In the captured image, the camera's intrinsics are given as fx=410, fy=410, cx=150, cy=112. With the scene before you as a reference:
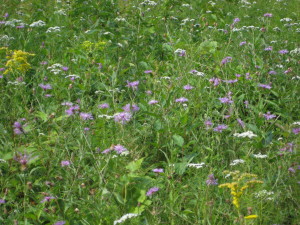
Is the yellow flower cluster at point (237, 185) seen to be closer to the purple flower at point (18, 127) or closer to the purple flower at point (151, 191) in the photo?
the purple flower at point (151, 191)

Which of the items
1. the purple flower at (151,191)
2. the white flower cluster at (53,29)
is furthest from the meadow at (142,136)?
the white flower cluster at (53,29)

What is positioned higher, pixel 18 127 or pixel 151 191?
pixel 18 127

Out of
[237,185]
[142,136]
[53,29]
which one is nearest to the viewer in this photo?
[237,185]

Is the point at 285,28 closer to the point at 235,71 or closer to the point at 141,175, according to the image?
the point at 235,71

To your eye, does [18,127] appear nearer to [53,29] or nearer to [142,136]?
[142,136]

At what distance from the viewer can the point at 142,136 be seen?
2791 mm

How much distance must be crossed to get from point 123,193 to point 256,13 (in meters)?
7.04

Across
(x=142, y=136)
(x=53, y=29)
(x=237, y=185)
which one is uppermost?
(x=237, y=185)

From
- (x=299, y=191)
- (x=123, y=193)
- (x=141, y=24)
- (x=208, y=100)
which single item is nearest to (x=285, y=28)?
(x=141, y=24)

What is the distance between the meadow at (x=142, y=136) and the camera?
1920mm

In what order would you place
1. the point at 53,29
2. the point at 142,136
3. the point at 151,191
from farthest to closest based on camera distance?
1. the point at 53,29
2. the point at 142,136
3. the point at 151,191

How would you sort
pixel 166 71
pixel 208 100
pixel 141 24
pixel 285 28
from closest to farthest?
pixel 208 100, pixel 166 71, pixel 141 24, pixel 285 28

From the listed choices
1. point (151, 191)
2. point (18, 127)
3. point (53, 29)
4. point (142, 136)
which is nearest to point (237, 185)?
point (151, 191)

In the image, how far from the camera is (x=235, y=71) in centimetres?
361
